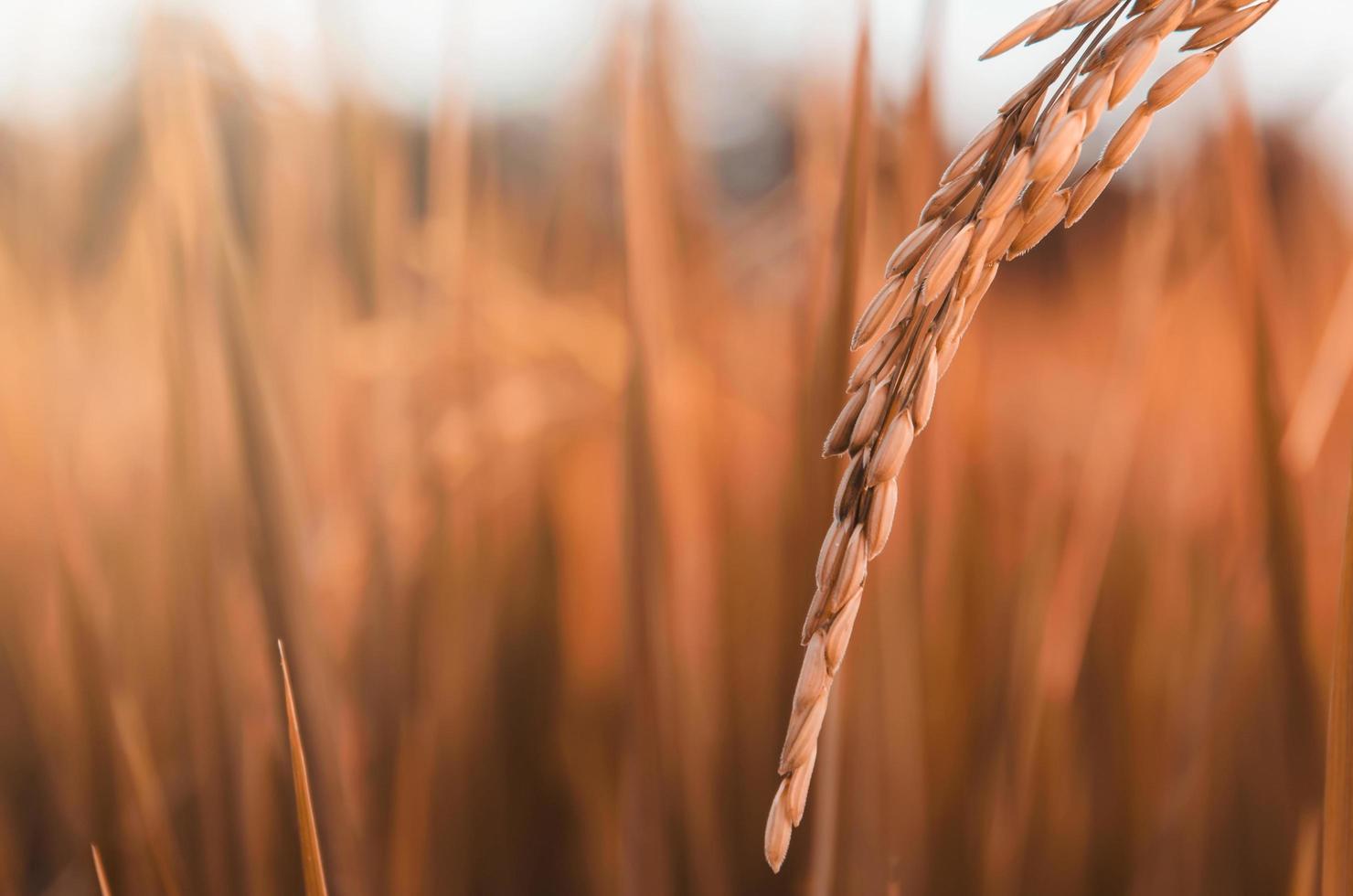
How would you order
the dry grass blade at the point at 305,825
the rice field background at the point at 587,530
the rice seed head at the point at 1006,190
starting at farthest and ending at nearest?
1. the rice field background at the point at 587,530
2. the dry grass blade at the point at 305,825
3. the rice seed head at the point at 1006,190

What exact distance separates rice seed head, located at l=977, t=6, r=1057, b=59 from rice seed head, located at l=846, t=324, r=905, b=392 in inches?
2.8

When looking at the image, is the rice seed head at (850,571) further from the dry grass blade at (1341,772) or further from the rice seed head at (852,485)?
the dry grass blade at (1341,772)

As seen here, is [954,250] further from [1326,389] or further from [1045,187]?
[1326,389]

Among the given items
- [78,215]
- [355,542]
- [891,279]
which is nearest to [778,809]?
[891,279]

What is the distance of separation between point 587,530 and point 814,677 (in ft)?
1.65

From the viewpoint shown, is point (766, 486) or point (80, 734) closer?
point (80, 734)

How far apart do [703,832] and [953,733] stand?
0.55 ft

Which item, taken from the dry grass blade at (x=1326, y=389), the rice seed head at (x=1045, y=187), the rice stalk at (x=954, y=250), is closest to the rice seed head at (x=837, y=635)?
the rice stalk at (x=954, y=250)

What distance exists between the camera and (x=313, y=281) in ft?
1.81

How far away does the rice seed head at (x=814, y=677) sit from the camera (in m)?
0.21

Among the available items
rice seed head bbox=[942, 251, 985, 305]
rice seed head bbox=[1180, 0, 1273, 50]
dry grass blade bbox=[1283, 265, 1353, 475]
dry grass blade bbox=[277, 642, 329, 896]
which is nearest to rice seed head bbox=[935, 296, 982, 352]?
rice seed head bbox=[942, 251, 985, 305]

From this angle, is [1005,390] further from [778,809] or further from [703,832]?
[778,809]

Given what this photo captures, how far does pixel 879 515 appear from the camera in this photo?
0.21 metres

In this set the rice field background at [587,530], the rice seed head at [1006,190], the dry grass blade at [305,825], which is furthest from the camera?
the rice field background at [587,530]
